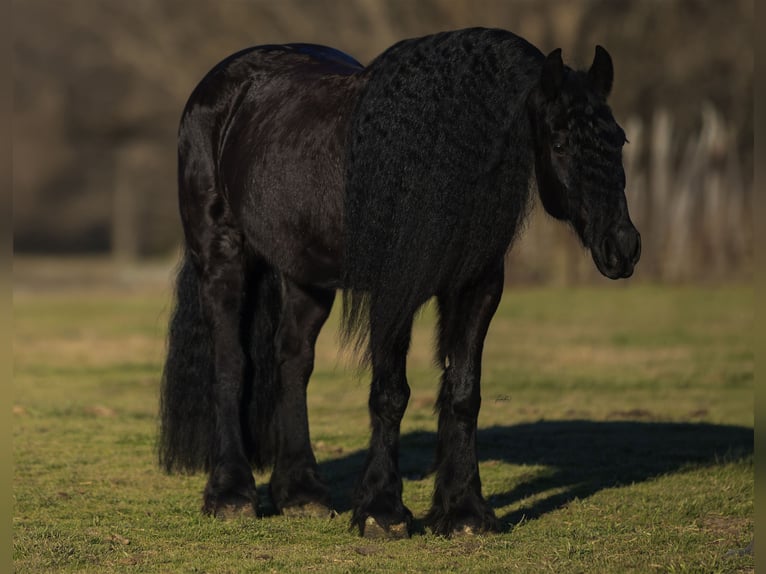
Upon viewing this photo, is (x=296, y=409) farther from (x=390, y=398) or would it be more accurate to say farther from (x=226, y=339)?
(x=390, y=398)

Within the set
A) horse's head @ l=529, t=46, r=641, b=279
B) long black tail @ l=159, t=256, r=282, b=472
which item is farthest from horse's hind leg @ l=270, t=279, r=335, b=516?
horse's head @ l=529, t=46, r=641, b=279

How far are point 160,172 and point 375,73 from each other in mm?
32245

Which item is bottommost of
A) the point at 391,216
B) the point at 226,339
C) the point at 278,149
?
the point at 226,339

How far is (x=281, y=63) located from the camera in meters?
7.62

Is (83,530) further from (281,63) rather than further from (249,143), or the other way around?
A: (281,63)

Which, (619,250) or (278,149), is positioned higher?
(278,149)

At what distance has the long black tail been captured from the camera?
7570 mm

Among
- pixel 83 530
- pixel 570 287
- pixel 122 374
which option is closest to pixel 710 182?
pixel 570 287

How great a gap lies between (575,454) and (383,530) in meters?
2.83

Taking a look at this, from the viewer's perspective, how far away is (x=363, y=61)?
90.0 feet

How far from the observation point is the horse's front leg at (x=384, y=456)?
618cm

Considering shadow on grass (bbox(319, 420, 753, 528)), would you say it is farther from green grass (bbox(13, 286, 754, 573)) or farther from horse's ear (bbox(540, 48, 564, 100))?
horse's ear (bbox(540, 48, 564, 100))

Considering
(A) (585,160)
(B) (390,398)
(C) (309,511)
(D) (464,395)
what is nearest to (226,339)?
(C) (309,511)

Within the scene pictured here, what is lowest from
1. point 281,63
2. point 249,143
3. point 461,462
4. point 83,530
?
point 83,530
